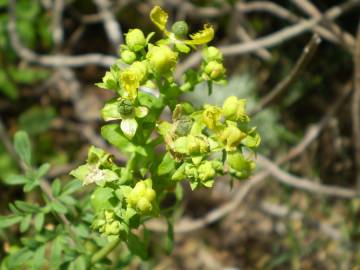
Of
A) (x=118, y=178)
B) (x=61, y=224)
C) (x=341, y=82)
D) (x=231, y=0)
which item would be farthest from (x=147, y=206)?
(x=341, y=82)

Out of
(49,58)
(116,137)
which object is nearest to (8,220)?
(116,137)

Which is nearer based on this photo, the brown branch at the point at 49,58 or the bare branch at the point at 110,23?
the brown branch at the point at 49,58

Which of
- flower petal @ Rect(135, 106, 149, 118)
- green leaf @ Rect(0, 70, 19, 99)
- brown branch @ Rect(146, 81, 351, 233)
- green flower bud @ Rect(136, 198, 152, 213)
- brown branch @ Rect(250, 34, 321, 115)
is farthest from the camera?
green leaf @ Rect(0, 70, 19, 99)

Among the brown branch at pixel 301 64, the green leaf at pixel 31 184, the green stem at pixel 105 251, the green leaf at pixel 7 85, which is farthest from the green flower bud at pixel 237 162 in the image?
the green leaf at pixel 7 85

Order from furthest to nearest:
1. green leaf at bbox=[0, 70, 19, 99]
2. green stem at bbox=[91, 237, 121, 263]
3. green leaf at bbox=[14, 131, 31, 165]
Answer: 1. green leaf at bbox=[0, 70, 19, 99]
2. green leaf at bbox=[14, 131, 31, 165]
3. green stem at bbox=[91, 237, 121, 263]

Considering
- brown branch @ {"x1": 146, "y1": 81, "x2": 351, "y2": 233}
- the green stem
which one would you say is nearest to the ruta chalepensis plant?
the green stem

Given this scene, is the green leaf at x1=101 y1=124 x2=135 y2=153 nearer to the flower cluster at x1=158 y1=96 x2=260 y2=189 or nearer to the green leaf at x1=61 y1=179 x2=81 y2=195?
the flower cluster at x1=158 y1=96 x2=260 y2=189

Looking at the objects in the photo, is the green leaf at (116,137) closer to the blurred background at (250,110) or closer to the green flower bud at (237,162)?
the green flower bud at (237,162)
